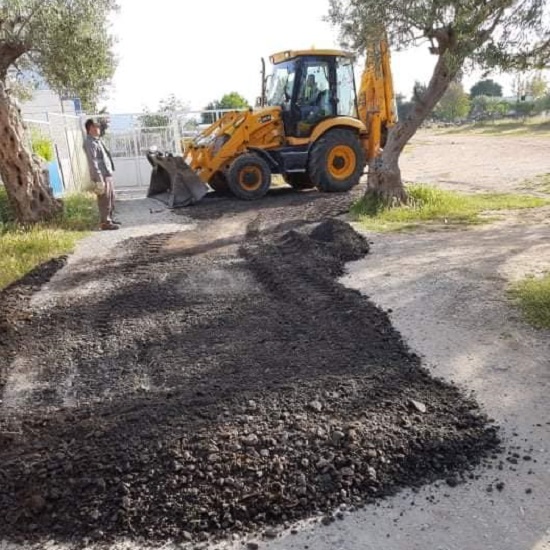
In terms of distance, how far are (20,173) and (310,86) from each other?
611 cm

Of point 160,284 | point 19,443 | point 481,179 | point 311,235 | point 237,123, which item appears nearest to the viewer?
point 19,443

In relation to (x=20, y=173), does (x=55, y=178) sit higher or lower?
lower

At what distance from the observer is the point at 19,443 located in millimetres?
3418

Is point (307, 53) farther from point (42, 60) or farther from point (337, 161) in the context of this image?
point (42, 60)

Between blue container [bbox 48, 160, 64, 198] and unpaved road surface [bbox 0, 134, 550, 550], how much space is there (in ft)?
23.7

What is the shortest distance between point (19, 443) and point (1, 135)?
7565 mm

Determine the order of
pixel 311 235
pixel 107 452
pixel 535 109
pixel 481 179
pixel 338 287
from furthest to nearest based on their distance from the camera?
pixel 535 109, pixel 481 179, pixel 311 235, pixel 338 287, pixel 107 452

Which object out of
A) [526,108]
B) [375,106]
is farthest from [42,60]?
[526,108]

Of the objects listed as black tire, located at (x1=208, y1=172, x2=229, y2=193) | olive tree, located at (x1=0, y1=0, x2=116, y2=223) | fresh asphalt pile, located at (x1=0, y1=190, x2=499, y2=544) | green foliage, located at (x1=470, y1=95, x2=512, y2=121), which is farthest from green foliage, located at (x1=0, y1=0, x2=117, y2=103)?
green foliage, located at (x1=470, y1=95, x2=512, y2=121)

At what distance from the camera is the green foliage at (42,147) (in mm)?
13371

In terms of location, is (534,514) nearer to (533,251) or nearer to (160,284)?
(160,284)

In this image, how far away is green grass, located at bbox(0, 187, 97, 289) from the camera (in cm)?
766

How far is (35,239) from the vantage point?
8789 millimetres

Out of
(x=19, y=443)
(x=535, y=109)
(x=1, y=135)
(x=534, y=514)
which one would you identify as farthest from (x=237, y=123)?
(x=535, y=109)
